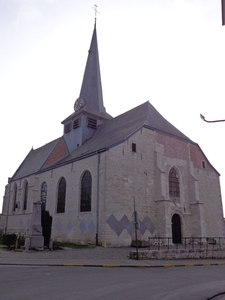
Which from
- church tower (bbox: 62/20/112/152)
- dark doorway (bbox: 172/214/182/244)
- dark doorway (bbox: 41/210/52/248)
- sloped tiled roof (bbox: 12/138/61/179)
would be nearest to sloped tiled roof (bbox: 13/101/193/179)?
sloped tiled roof (bbox: 12/138/61/179)

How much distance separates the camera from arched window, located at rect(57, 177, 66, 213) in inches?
845

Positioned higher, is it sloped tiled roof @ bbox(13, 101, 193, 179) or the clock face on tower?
the clock face on tower

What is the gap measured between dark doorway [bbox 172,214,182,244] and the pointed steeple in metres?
14.3

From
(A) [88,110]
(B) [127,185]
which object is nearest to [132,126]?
(B) [127,185]

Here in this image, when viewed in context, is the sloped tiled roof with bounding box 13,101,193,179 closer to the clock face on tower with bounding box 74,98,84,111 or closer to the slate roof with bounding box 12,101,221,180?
the slate roof with bounding box 12,101,221,180

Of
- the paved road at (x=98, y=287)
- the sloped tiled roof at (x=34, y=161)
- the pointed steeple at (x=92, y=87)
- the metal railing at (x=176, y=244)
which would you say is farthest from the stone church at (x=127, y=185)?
the paved road at (x=98, y=287)

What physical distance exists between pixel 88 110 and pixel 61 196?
31.2 ft

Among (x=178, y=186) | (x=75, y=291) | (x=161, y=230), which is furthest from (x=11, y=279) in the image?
(x=178, y=186)

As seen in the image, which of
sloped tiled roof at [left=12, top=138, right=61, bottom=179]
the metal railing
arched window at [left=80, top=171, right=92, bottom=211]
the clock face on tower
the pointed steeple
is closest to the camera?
the metal railing

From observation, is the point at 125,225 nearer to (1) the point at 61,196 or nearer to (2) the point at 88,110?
(1) the point at 61,196

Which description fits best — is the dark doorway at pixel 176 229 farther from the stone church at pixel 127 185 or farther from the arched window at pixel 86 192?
the arched window at pixel 86 192

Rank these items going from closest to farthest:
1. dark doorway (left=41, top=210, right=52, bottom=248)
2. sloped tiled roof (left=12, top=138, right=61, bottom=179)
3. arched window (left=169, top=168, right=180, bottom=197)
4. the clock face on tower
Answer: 1. dark doorway (left=41, top=210, right=52, bottom=248)
2. arched window (left=169, top=168, right=180, bottom=197)
3. sloped tiled roof (left=12, top=138, right=61, bottom=179)
4. the clock face on tower

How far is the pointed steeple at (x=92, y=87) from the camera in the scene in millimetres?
29266

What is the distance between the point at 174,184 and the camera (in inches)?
814
